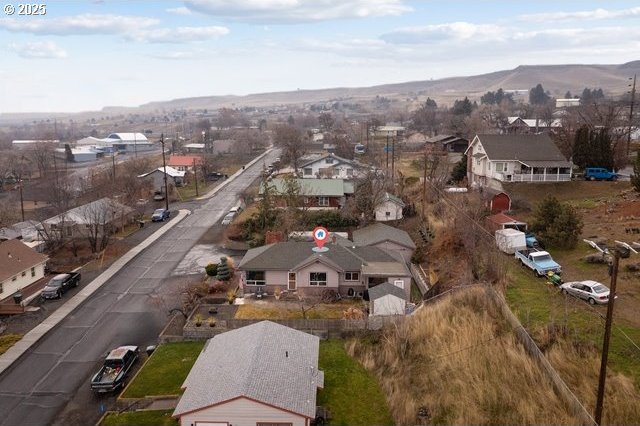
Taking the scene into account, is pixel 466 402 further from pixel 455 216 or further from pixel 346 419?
pixel 455 216

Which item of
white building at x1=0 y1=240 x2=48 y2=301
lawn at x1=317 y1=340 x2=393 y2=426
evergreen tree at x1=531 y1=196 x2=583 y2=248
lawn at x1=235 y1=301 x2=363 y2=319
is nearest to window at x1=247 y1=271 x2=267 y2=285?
lawn at x1=235 y1=301 x2=363 y2=319

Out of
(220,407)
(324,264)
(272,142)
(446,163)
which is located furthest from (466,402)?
(272,142)

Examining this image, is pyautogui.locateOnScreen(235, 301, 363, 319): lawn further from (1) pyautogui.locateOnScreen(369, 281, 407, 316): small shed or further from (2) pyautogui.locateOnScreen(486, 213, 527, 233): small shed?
(2) pyautogui.locateOnScreen(486, 213, 527, 233): small shed

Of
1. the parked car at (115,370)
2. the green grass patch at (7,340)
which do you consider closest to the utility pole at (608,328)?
the parked car at (115,370)

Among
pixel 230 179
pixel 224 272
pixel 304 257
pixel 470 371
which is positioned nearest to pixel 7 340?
pixel 224 272

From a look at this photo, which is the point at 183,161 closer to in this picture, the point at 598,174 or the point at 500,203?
the point at 500,203

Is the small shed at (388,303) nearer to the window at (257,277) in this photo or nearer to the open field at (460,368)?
the open field at (460,368)
